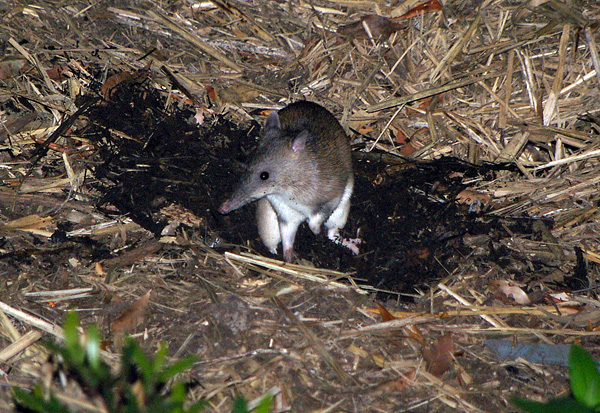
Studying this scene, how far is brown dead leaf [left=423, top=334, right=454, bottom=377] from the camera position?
12.5 feet

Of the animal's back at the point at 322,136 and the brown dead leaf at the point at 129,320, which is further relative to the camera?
the animal's back at the point at 322,136

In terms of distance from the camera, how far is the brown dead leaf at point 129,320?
12.9 ft

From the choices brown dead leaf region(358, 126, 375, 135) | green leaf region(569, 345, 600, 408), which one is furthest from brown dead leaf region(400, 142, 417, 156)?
green leaf region(569, 345, 600, 408)

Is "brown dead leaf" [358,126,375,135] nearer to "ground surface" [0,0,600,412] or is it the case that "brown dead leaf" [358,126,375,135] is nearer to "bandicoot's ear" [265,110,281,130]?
"ground surface" [0,0,600,412]

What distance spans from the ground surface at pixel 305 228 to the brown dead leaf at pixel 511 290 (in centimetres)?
2

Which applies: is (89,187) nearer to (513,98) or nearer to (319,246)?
(319,246)

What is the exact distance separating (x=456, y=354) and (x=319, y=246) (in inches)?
59.2

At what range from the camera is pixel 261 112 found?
612 centimetres

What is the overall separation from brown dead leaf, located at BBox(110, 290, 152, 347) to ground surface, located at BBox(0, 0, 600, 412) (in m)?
0.01

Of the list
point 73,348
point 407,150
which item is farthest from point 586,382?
point 407,150

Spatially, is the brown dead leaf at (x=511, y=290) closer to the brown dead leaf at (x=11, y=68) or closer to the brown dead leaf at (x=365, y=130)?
the brown dead leaf at (x=365, y=130)

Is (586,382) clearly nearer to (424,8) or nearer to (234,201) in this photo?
(234,201)

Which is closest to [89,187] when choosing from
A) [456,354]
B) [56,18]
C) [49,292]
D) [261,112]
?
[49,292]

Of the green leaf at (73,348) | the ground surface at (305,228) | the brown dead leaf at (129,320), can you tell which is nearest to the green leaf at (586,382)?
the ground surface at (305,228)
